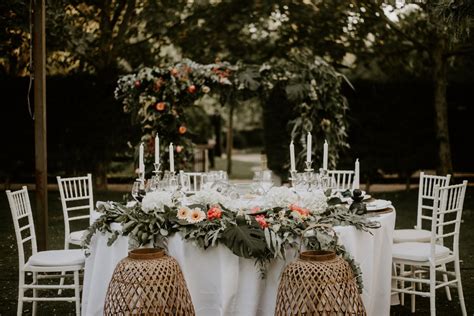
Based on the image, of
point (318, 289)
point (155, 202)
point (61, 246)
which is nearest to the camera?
point (318, 289)

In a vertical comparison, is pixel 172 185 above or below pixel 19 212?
above

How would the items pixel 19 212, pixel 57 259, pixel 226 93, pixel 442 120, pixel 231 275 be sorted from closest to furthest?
pixel 231 275
pixel 57 259
pixel 19 212
pixel 226 93
pixel 442 120

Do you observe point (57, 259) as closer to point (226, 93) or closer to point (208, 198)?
point (208, 198)

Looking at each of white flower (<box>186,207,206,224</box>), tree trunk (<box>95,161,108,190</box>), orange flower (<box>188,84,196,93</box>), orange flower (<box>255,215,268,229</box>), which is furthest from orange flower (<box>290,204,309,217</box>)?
tree trunk (<box>95,161,108,190</box>)

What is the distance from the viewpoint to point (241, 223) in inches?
150

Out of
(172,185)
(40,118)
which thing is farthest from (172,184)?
(40,118)

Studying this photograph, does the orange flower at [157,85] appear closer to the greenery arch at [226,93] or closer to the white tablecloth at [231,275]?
the greenery arch at [226,93]

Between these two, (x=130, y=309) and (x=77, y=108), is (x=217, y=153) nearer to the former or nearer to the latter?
(x=77, y=108)

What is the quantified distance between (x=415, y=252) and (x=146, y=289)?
2039 mm

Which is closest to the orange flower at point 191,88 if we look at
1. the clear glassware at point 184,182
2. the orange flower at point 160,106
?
the orange flower at point 160,106

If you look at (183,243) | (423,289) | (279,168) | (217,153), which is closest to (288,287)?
(183,243)

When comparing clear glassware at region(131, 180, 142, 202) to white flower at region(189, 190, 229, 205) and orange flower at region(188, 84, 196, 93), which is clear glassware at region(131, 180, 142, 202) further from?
orange flower at region(188, 84, 196, 93)

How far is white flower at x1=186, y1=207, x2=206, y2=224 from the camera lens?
3.80 metres

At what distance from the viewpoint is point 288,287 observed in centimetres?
353
